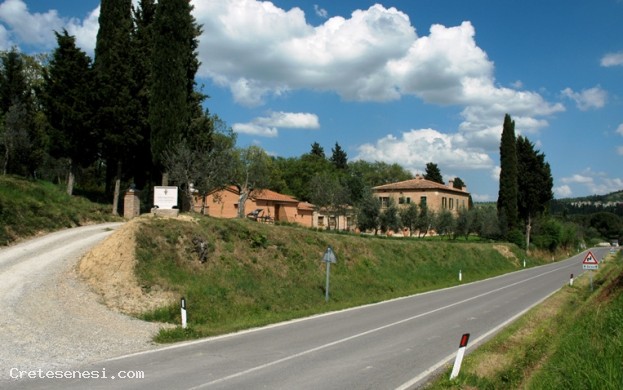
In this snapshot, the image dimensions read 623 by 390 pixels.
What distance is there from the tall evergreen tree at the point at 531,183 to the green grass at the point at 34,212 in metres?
60.1

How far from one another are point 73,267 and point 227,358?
31.1 ft

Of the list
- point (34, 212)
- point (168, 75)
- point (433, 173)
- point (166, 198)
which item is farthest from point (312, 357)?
point (433, 173)

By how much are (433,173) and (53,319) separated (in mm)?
103241

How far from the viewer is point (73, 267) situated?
16625 millimetres

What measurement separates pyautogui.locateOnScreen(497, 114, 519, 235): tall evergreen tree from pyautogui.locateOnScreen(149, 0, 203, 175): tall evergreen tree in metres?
48.3

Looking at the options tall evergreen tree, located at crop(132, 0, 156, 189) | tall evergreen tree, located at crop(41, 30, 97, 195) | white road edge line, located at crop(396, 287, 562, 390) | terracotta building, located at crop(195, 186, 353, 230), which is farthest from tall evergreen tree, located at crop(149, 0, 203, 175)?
terracotta building, located at crop(195, 186, 353, 230)

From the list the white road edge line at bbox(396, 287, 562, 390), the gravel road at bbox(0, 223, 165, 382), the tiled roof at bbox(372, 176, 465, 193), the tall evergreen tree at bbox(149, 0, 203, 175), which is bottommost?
the white road edge line at bbox(396, 287, 562, 390)

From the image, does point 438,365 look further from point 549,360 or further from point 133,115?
point 133,115

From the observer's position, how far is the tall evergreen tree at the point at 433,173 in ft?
357

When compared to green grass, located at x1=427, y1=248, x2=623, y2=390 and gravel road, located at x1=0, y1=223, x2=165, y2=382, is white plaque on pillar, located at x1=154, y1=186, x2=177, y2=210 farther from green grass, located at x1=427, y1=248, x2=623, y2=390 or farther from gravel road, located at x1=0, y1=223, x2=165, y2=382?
green grass, located at x1=427, y1=248, x2=623, y2=390

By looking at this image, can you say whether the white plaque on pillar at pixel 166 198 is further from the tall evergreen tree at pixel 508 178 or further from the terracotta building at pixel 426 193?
the terracotta building at pixel 426 193

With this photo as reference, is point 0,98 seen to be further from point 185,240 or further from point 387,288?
point 387,288

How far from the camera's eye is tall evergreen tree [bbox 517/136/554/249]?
70.6m

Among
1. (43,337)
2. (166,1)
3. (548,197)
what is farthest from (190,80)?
(548,197)
